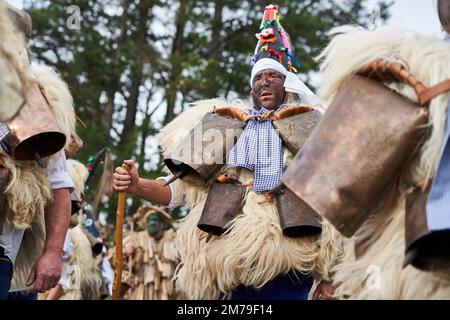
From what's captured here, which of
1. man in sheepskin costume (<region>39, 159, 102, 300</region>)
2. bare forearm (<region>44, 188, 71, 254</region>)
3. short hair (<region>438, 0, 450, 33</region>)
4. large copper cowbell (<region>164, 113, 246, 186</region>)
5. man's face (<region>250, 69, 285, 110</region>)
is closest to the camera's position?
short hair (<region>438, 0, 450, 33</region>)

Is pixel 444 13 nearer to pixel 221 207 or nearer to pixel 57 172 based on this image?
pixel 221 207

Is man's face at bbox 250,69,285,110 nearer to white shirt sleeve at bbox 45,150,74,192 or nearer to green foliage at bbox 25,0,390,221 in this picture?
white shirt sleeve at bbox 45,150,74,192

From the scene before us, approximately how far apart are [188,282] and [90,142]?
931 centimetres

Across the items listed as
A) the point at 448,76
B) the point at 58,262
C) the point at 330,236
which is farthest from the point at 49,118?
the point at 448,76

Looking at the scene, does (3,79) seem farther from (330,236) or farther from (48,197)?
(330,236)

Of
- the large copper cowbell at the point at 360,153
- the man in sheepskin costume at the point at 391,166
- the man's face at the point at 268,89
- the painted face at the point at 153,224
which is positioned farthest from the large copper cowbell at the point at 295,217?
the painted face at the point at 153,224

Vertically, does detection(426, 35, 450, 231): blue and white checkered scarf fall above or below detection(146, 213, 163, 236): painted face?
above

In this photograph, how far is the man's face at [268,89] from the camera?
433 cm

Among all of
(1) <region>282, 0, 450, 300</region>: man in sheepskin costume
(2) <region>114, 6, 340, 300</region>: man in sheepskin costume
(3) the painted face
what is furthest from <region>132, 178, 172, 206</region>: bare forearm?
(3) the painted face

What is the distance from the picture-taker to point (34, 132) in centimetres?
331

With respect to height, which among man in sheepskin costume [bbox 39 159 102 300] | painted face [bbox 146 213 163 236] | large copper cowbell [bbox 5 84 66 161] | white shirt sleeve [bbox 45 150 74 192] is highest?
large copper cowbell [bbox 5 84 66 161]

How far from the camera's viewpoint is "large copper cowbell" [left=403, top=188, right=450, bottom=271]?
235 cm

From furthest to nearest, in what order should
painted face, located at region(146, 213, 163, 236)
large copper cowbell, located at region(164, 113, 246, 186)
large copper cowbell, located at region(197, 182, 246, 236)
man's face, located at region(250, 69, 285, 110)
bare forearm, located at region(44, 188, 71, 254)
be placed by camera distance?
painted face, located at region(146, 213, 163, 236), man's face, located at region(250, 69, 285, 110), large copper cowbell, located at region(164, 113, 246, 186), large copper cowbell, located at region(197, 182, 246, 236), bare forearm, located at region(44, 188, 71, 254)

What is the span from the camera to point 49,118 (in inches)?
134
